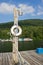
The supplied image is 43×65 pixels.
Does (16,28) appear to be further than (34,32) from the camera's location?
No

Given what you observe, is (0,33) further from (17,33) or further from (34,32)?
(17,33)

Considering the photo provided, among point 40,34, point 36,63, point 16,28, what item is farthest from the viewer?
point 40,34

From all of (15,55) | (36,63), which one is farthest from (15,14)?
(36,63)

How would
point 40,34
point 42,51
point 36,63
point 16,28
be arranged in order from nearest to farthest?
point 16,28, point 36,63, point 42,51, point 40,34

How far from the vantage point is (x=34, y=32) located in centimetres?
7200

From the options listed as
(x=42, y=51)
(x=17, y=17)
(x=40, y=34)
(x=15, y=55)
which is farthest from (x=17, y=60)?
(x=40, y=34)

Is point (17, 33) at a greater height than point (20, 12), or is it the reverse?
point (20, 12)

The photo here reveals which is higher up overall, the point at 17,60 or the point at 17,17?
the point at 17,17

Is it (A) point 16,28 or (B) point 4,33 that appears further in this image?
(B) point 4,33

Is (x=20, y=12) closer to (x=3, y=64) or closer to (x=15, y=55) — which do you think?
(x=15, y=55)

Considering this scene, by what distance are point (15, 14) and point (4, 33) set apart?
6287 cm

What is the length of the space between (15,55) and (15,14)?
1.99 meters

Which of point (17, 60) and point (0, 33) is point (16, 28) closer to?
point (17, 60)

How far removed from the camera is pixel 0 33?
7200 centimetres
